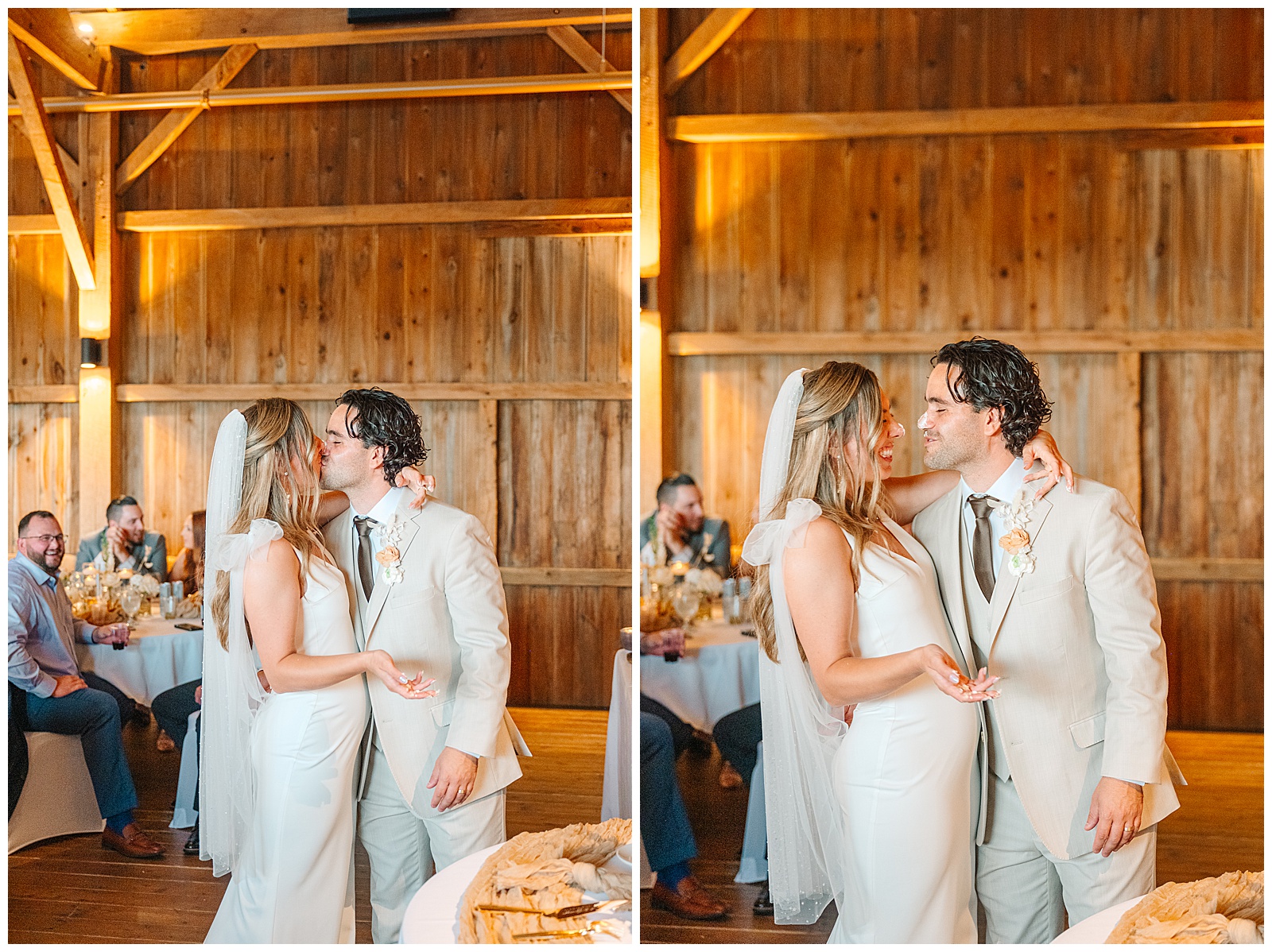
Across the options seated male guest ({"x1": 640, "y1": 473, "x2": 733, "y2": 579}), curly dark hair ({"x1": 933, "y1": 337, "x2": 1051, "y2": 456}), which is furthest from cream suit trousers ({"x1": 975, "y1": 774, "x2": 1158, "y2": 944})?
seated male guest ({"x1": 640, "y1": 473, "x2": 733, "y2": 579})

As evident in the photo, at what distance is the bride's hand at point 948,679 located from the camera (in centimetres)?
212

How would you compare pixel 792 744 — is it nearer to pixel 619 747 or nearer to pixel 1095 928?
pixel 619 747

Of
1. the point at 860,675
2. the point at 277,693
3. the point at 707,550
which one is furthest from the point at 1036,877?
the point at 277,693

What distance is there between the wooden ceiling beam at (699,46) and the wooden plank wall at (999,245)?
4 cm

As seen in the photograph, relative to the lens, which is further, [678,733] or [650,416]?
[650,416]

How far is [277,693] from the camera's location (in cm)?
242

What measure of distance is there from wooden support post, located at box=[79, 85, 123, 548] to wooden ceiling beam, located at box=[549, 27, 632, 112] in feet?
3.71

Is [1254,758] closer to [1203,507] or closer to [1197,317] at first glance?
[1203,507]

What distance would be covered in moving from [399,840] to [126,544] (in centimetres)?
97

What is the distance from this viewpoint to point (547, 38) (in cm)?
259

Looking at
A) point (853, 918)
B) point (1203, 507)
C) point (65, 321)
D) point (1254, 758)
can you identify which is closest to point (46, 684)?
point (65, 321)

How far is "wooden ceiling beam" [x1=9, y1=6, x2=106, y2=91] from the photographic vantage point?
2.57 m

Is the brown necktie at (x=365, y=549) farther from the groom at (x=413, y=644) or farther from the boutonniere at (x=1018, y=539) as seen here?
the boutonniere at (x=1018, y=539)

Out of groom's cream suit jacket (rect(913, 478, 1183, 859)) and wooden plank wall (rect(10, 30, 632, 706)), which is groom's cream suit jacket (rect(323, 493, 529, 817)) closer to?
wooden plank wall (rect(10, 30, 632, 706))
